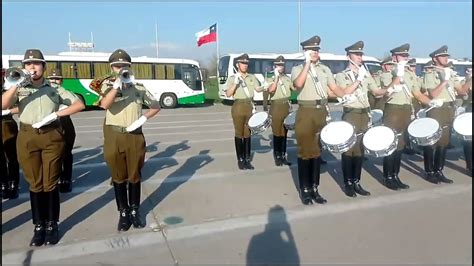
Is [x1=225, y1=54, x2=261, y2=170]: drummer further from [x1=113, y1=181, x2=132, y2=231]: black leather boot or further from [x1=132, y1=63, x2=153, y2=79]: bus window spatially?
[x1=132, y1=63, x2=153, y2=79]: bus window

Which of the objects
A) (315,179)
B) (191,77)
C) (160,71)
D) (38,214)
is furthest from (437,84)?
(160,71)

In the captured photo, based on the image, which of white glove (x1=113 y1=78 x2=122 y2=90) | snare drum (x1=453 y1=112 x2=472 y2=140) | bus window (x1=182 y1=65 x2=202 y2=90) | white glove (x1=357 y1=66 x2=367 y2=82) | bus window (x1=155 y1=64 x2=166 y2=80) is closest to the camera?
white glove (x1=113 y1=78 x2=122 y2=90)

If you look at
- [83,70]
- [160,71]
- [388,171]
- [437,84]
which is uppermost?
[83,70]

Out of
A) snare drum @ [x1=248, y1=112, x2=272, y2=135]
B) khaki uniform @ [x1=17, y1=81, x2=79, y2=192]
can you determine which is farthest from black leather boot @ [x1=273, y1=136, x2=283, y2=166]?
khaki uniform @ [x1=17, y1=81, x2=79, y2=192]

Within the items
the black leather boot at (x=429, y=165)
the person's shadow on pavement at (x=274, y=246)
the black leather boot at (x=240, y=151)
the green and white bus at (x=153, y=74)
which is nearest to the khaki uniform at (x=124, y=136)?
the person's shadow on pavement at (x=274, y=246)

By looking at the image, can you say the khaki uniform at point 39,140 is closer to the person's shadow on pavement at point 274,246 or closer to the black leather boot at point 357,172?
the person's shadow on pavement at point 274,246

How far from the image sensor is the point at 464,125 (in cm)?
521

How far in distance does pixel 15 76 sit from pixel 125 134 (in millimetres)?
1040

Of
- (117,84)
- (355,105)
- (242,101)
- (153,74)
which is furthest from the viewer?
(153,74)

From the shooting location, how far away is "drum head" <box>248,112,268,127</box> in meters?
6.10

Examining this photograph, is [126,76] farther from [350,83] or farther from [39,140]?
[350,83]

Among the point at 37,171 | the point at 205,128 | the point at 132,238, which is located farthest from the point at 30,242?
the point at 205,128

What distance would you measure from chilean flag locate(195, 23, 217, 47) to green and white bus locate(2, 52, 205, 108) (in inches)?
176

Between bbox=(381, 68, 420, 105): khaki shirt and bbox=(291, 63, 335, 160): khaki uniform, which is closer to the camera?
bbox=(291, 63, 335, 160): khaki uniform
